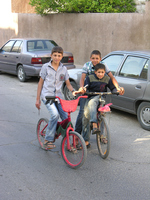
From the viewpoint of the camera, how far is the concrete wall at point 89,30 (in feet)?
44.7

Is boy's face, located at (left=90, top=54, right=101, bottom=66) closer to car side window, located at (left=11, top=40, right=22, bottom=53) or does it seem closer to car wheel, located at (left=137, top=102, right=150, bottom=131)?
car wheel, located at (left=137, top=102, right=150, bottom=131)

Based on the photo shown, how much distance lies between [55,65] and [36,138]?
165 centimetres

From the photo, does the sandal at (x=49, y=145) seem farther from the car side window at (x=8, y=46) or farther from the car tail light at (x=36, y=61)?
the car side window at (x=8, y=46)

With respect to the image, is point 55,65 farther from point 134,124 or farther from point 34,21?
point 34,21

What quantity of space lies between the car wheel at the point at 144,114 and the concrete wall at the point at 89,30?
7.34m

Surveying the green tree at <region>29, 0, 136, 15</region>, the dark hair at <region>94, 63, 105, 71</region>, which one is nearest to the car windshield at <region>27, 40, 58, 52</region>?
the green tree at <region>29, 0, 136, 15</region>

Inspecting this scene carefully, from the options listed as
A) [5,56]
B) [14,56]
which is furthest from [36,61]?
[5,56]

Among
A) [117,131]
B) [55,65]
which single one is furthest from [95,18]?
[55,65]

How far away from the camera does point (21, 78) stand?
39.4 ft

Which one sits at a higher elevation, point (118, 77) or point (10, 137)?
point (118, 77)

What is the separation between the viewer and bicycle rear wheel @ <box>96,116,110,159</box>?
476 cm

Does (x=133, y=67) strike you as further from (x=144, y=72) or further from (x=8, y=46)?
(x=8, y=46)

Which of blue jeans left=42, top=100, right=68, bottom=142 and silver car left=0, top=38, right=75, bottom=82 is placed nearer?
blue jeans left=42, top=100, right=68, bottom=142

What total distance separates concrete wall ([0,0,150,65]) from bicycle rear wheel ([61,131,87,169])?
9667 mm
